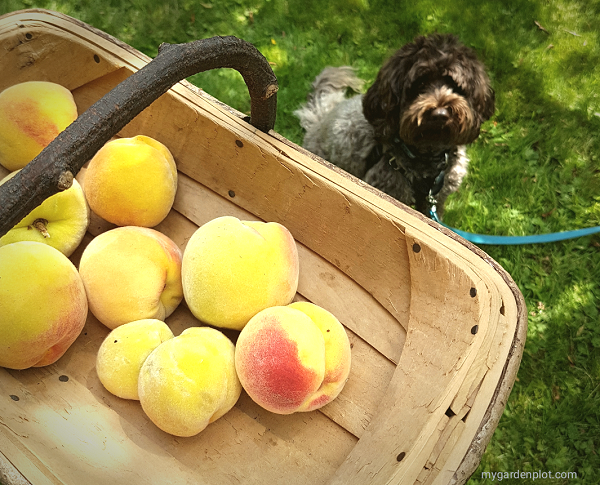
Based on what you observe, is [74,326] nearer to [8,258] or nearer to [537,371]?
[8,258]

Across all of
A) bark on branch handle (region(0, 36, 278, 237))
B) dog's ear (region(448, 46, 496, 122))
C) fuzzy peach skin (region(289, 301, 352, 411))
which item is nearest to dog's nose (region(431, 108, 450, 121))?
dog's ear (region(448, 46, 496, 122))

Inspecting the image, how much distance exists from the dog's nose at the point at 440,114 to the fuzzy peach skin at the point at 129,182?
44.0 inches

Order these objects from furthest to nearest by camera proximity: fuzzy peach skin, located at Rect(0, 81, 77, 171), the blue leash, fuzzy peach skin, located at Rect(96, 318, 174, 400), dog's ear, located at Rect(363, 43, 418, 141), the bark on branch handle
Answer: the blue leash → dog's ear, located at Rect(363, 43, 418, 141) → fuzzy peach skin, located at Rect(0, 81, 77, 171) → fuzzy peach skin, located at Rect(96, 318, 174, 400) → the bark on branch handle

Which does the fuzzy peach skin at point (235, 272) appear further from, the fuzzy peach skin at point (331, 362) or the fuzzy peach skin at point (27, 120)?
the fuzzy peach skin at point (27, 120)

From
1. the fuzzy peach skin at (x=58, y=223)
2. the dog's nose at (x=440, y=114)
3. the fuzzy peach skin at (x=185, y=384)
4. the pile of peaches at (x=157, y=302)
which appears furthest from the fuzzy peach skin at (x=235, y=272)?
the dog's nose at (x=440, y=114)

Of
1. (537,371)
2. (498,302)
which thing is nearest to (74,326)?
(498,302)

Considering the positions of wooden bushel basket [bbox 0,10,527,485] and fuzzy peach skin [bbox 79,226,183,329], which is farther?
fuzzy peach skin [bbox 79,226,183,329]

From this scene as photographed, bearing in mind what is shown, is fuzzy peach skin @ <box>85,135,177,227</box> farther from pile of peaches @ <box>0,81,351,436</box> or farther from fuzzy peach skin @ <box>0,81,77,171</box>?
fuzzy peach skin @ <box>0,81,77,171</box>

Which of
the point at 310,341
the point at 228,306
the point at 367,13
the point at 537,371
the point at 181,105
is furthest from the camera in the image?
the point at 367,13

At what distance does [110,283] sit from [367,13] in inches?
101

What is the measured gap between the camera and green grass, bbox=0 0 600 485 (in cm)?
203

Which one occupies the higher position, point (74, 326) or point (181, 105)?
point (181, 105)

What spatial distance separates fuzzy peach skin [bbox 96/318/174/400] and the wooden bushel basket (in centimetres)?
9

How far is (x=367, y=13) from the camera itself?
3.09 metres
